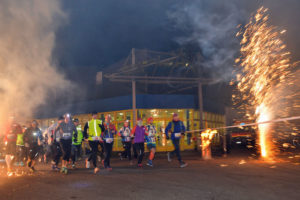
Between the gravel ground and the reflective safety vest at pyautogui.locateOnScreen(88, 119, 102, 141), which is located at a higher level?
the reflective safety vest at pyautogui.locateOnScreen(88, 119, 102, 141)

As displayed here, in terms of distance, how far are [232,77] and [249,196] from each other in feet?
→ 56.2

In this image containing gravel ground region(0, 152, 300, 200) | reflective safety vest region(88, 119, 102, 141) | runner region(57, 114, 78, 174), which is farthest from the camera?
runner region(57, 114, 78, 174)

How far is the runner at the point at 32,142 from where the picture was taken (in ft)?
31.1

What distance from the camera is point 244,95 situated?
99.5 feet

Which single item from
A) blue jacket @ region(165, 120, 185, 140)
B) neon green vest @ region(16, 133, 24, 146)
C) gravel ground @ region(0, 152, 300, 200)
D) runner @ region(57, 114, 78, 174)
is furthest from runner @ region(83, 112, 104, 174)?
neon green vest @ region(16, 133, 24, 146)

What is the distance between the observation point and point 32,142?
31.6ft

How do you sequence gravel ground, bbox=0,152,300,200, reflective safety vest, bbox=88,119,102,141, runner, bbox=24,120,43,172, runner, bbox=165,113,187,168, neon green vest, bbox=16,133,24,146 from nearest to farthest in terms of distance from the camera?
gravel ground, bbox=0,152,300,200 < reflective safety vest, bbox=88,119,102,141 < runner, bbox=24,120,43,172 < runner, bbox=165,113,187,168 < neon green vest, bbox=16,133,24,146

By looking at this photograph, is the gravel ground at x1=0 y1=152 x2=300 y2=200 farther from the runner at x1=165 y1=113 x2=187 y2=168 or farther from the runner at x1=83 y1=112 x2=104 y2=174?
the runner at x1=165 y1=113 x2=187 y2=168

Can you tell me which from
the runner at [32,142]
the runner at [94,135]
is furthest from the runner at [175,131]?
the runner at [32,142]

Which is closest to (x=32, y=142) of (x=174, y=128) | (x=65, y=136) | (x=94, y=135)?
(x=65, y=136)

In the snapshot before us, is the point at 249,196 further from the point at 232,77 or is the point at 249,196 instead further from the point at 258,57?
the point at 232,77

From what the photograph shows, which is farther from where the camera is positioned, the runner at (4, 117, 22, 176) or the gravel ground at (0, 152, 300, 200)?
the runner at (4, 117, 22, 176)

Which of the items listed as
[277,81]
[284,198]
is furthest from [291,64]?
[284,198]

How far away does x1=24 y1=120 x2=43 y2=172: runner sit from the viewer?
9468mm
